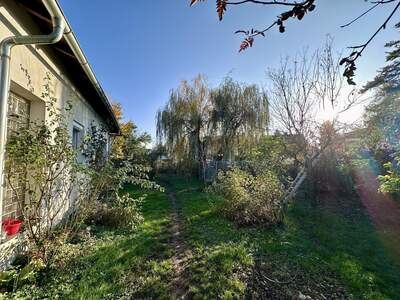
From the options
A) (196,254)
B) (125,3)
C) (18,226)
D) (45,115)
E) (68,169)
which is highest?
(125,3)

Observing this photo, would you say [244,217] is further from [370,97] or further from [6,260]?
[370,97]

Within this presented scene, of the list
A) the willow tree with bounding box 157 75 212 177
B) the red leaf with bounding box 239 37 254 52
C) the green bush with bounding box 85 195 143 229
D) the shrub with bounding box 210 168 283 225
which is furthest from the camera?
the willow tree with bounding box 157 75 212 177

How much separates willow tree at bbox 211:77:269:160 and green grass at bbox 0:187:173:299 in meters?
8.97

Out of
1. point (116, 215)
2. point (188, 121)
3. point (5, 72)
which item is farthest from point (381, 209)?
point (188, 121)

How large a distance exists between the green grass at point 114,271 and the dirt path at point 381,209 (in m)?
4.49

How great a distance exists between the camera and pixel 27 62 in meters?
2.99

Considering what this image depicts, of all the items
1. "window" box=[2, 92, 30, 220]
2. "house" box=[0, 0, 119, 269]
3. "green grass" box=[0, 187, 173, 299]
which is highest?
"house" box=[0, 0, 119, 269]

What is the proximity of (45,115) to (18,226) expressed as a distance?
5.59ft

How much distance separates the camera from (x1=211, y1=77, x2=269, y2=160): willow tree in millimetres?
12469

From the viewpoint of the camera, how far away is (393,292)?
307cm

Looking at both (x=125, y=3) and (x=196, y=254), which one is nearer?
(x=196, y=254)

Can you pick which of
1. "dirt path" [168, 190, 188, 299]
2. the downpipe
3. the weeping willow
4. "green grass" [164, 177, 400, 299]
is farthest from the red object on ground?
the weeping willow

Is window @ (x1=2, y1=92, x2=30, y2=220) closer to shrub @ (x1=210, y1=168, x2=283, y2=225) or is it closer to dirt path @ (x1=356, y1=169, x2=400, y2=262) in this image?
shrub @ (x1=210, y1=168, x2=283, y2=225)

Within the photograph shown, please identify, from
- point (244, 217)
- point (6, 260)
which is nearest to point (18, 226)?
point (6, 260)
